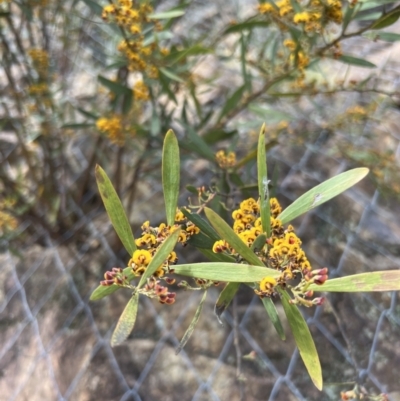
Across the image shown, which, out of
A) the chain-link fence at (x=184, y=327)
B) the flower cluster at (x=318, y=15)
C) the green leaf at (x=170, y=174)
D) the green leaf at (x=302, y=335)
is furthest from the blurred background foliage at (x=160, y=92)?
the green leaf at (x=302, y=335)

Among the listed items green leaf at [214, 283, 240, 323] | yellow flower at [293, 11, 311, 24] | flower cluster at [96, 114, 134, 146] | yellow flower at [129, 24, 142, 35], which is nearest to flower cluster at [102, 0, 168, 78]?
yellow flower at [129, 24, 142, 35]

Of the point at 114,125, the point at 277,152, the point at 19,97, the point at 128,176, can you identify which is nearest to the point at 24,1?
the point at 19,97

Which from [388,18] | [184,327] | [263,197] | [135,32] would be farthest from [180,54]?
[184,327]

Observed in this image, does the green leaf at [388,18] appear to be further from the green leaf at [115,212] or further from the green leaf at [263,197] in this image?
the green leaf at [115,212]

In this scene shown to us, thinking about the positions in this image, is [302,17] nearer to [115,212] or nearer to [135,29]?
[135,29]

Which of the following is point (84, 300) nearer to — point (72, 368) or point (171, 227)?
point (72, 368)

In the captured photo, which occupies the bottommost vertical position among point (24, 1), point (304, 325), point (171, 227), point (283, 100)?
point (283, 100)

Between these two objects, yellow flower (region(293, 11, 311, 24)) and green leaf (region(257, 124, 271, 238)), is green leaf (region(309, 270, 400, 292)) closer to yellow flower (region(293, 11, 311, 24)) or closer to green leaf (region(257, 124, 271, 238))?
green leaf (region(257, 124, 271, 238))
